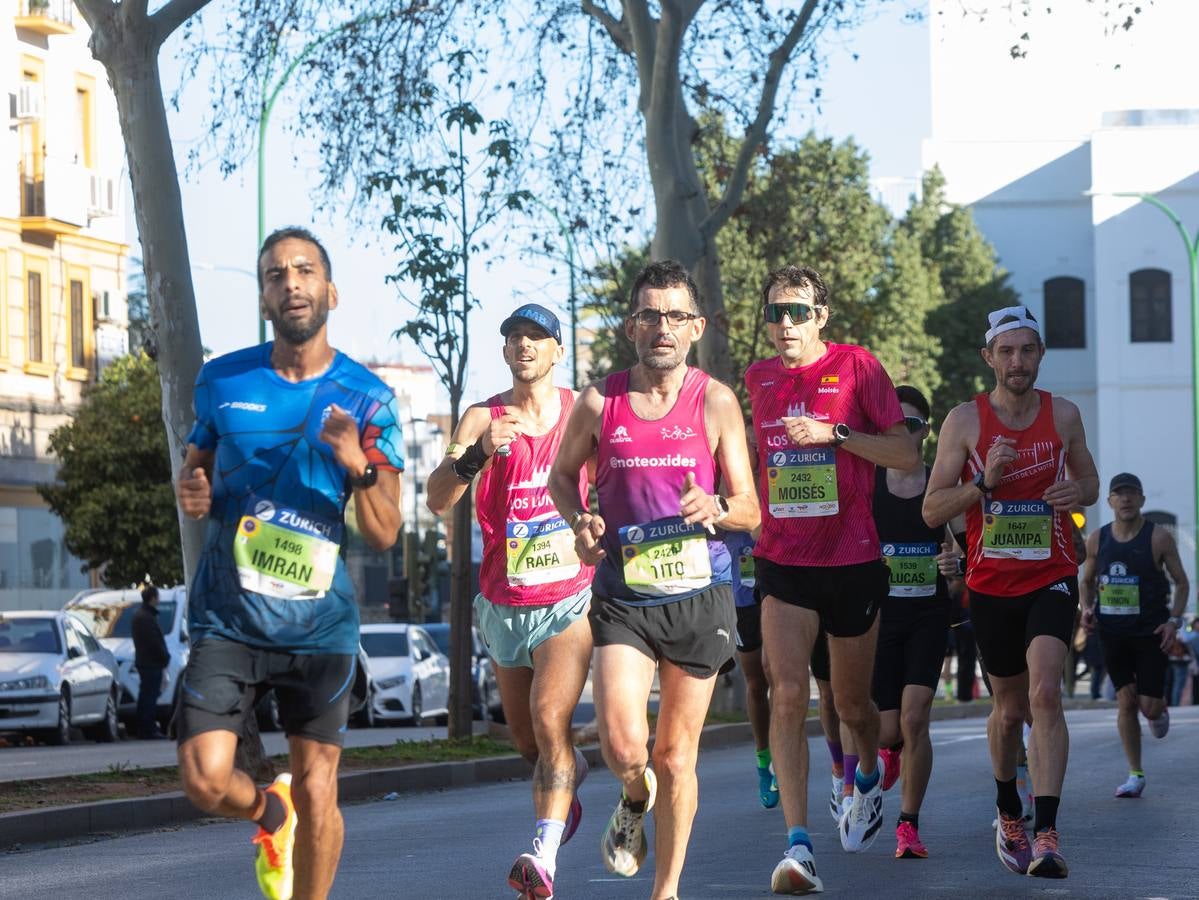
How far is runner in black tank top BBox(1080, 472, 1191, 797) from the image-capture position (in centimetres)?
1509

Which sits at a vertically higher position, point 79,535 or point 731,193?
point 731,193

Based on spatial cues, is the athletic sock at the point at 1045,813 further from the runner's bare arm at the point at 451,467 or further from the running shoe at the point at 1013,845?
the runner's bare arm at the point at 451,467

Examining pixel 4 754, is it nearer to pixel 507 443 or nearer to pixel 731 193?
pixel 731 193

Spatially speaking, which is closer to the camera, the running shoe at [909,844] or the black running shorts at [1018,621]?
the black running shorts at [1018,621]

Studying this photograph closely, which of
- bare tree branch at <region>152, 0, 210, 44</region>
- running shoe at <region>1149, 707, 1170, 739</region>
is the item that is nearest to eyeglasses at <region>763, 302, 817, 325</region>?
running shoe at <region>1149, 707, 1170, 739</region>

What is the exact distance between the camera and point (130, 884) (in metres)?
10.4

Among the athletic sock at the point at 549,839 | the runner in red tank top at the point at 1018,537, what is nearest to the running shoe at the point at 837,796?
the runner in red tank top at the point at 1018,537

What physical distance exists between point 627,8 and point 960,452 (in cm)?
1344

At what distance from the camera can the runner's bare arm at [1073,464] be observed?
9586mm

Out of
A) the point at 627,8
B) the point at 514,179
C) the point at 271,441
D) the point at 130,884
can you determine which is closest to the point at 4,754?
the point at 514,179

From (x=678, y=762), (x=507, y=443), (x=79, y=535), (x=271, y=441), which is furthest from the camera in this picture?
(x=79, y=535)

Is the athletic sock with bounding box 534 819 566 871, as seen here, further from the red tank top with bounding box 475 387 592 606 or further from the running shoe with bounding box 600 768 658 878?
the red tank top with bounding box 475 387 592 606

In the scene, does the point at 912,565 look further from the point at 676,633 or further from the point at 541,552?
the point at 676,633

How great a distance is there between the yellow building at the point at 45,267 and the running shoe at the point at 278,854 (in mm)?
38824
